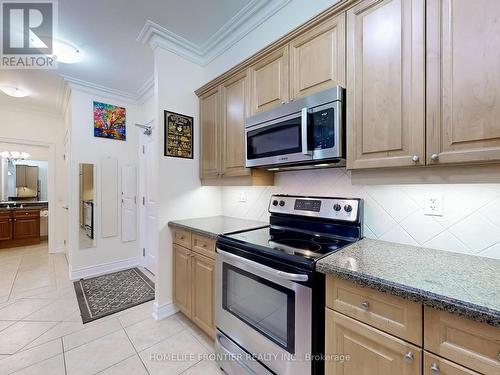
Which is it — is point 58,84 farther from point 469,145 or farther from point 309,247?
point 469,145

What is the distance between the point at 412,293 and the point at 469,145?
67 centimetres

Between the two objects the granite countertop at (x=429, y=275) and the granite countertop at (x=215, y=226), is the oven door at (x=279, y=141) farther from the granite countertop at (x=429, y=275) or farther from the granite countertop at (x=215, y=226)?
the granite countertop at (x=429, y=275)

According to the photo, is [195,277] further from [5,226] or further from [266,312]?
[5,226]

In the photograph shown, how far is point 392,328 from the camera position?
2.80 feet

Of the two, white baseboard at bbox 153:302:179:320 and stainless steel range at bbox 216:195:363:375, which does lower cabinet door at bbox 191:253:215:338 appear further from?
white baseboard at bbox 153:302:179:320

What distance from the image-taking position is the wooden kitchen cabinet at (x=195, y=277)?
70.1 inches

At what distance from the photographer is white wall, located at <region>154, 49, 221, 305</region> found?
2.26m

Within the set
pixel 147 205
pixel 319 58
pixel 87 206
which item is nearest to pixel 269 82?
pixel 319 58

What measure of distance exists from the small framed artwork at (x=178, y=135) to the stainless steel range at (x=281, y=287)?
1199mm

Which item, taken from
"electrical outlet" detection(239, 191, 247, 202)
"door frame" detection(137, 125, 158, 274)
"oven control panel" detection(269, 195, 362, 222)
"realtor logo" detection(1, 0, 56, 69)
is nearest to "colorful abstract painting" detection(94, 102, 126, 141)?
"door frame" detection(137, 125, 158, 274)

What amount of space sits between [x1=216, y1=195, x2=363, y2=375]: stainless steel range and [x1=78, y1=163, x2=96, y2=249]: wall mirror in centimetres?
278

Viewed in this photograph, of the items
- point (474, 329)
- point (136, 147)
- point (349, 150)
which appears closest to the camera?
point (474, 329)

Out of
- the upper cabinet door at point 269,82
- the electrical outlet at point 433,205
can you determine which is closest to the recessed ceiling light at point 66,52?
the upper cabinet door at point 269,82

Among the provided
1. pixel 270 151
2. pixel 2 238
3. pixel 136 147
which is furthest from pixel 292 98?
pixel 2 238
